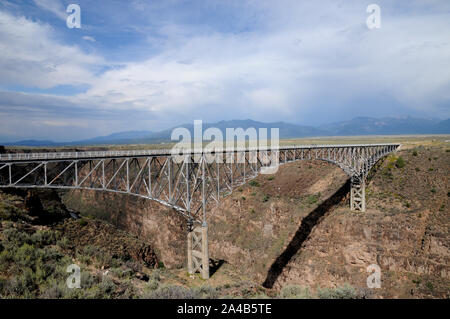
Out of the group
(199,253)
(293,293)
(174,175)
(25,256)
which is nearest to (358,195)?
(199,253)

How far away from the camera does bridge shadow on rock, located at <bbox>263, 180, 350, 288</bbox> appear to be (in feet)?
127

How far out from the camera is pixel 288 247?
135 feet

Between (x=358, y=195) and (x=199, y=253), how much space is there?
27.8 m

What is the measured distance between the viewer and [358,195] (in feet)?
137

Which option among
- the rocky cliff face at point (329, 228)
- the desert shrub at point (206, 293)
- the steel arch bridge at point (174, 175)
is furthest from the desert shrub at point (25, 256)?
the rocky cliff face at point (329, 228)

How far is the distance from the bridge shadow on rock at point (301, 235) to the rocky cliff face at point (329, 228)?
0.49 ft

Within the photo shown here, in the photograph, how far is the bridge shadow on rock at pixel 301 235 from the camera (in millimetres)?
38656

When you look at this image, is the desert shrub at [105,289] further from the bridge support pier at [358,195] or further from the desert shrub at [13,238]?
the bridge support pier at [358,195]

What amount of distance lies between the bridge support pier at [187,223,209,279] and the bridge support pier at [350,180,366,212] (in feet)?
83.7

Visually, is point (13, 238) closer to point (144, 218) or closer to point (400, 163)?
point (144, 218)

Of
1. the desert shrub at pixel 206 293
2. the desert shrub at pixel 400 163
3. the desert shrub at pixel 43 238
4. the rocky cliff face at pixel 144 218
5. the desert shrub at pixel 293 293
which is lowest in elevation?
the rocky cliff face at pixel 144 218

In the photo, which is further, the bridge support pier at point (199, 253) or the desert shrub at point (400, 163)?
the desert shrub at point (400, 163)

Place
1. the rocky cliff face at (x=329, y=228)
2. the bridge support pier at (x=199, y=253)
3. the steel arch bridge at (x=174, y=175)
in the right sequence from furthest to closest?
the rocky cliff face at (x=329, y=228), the bridge support pier at (x=199, y=253), the steel arch bridge at (x=174, y=175)

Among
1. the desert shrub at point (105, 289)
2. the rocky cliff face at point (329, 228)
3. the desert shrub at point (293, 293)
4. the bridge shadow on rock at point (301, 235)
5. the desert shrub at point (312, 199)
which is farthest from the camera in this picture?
the desert shrub at point (312, 199)
